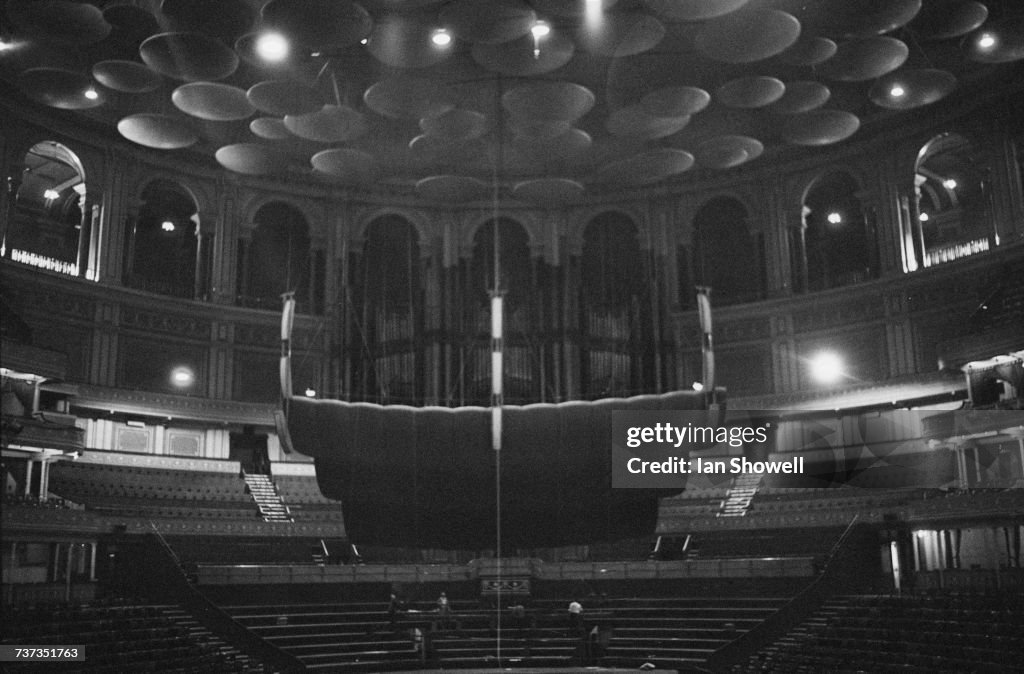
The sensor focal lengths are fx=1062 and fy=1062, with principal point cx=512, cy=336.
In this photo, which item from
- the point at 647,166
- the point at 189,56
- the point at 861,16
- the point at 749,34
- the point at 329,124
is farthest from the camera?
the point at 647,166

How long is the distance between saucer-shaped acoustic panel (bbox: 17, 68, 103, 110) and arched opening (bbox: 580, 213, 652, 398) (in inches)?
551

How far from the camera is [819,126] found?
82.0 ft

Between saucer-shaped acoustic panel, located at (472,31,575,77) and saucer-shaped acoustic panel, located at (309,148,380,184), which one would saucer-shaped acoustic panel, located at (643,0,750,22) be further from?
saucer-shaped acoustic panel, located at (309,148,380,184)

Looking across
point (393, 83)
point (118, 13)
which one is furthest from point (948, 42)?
point (118, 13)

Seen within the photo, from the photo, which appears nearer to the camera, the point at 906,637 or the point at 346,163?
the point at 906,637

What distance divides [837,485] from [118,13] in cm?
2047

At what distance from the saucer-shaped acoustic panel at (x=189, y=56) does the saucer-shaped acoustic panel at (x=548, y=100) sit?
587 centimetres

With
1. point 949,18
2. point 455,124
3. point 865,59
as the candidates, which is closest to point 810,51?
point 865,59

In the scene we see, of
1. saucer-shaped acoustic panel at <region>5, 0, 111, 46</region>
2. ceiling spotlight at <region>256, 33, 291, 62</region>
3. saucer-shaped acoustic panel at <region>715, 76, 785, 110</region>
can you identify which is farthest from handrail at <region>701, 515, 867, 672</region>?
saucer-shaped acoustic panel at <region>5, 0, 111, 46</region>

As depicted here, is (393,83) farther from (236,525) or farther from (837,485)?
(837,485)

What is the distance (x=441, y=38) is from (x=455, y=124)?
9.67ft

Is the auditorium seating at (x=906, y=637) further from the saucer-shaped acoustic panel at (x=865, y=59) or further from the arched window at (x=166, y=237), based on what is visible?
the arched window at (x=166, y=237)

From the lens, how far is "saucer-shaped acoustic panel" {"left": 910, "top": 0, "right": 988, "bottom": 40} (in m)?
21.0

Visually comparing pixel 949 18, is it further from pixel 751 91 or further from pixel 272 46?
pixel 272 46
